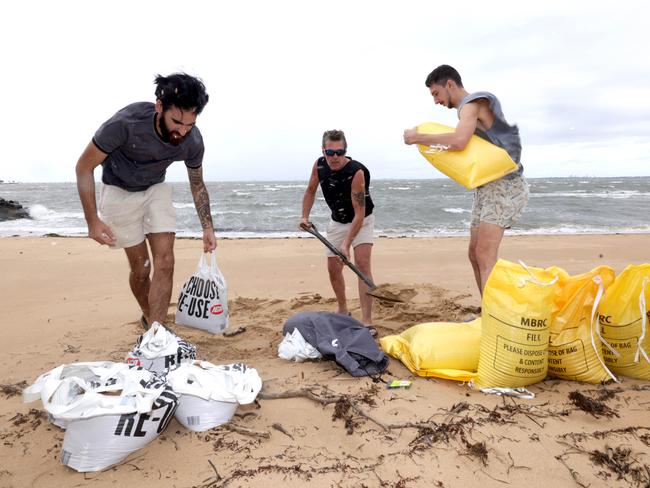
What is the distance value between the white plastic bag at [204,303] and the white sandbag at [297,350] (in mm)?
553

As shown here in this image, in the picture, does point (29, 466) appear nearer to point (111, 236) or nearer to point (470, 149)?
point (111, 236)

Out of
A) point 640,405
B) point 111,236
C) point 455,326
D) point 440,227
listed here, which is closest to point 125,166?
point 111,236

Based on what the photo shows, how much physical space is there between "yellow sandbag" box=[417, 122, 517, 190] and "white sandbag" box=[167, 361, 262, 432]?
5.84ft

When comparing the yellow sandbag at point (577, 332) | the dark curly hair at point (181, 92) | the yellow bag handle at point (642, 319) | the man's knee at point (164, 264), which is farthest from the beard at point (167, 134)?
the yellow bag handle at point (642, 319)

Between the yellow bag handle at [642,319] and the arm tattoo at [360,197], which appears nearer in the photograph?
the yellow bag handle at [642,319]

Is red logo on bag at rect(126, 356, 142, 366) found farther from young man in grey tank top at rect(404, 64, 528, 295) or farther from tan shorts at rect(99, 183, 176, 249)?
young man in grey tank top at rect(404, 64, 528, 295)

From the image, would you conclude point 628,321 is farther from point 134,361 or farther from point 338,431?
point 134,361

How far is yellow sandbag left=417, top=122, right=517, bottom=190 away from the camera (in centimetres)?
279

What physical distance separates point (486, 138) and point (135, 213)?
2.43m

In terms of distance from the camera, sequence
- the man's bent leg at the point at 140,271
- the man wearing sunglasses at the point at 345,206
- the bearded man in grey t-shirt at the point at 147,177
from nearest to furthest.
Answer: the bearded man in grey t-shirt at the point at 147,177 → the man's bent leg at the point at 140,271 → the man wearing sunglasses at the point at 345,206

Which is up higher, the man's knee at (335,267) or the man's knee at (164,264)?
the man's knee at (164,264)

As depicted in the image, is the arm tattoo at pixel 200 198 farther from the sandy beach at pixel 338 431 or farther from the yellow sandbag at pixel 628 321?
the yellow sandbag at pixel 628 321

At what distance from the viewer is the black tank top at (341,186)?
3.64 metres

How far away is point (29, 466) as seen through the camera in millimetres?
1750
